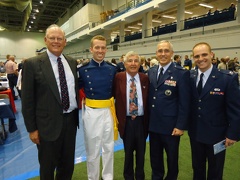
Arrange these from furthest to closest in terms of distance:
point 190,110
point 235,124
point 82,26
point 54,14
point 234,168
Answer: point 54,14
point 82,26
point 234,168
point 190,110
point 235,124

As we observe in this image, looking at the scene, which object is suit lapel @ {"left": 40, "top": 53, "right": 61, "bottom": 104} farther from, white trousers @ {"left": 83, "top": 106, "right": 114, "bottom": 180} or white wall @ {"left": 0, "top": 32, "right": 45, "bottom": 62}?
white wall @ {"left": 0, "top": 32, "right": 45, "bottom": 62}

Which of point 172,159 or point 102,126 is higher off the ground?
point 102,126

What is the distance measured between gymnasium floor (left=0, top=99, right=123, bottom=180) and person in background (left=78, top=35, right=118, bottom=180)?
1091 mm

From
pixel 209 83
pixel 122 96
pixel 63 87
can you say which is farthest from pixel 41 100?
pixel 209 83

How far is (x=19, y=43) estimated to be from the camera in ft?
108

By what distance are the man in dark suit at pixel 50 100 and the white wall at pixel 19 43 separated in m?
33.2

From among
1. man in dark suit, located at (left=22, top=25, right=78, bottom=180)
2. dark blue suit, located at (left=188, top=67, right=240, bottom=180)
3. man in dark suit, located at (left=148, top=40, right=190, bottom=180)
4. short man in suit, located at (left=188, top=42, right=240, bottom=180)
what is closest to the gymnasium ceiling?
man in dark suit, located at (left=22, top=25, right=78, bottom=180)

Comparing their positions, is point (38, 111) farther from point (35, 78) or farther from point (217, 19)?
point (217, 19)

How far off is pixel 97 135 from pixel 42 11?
28848 millimetres

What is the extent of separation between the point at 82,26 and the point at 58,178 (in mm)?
22044

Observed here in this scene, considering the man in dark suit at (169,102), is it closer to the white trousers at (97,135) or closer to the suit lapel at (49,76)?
the white trousers at (97,135)

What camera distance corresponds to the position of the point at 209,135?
1902mm

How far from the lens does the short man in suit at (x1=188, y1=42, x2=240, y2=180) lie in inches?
71.0

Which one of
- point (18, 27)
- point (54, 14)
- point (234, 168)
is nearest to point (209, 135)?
point (234, 168)
